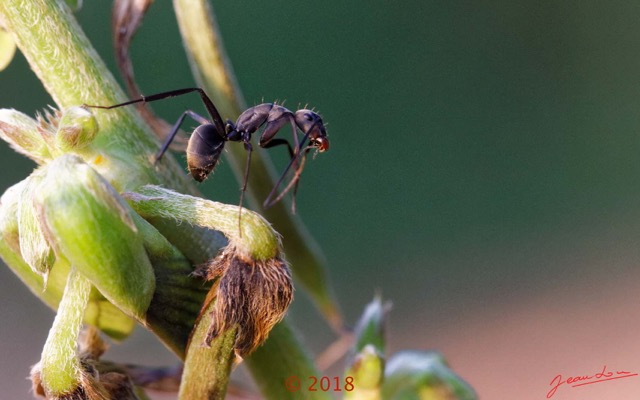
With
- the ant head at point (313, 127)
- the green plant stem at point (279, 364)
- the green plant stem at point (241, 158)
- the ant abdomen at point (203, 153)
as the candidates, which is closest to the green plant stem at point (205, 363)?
the green plant stem at point (279, 364)

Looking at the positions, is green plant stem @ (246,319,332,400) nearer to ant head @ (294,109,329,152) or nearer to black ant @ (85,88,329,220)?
black ant @ (85,88,329,220)

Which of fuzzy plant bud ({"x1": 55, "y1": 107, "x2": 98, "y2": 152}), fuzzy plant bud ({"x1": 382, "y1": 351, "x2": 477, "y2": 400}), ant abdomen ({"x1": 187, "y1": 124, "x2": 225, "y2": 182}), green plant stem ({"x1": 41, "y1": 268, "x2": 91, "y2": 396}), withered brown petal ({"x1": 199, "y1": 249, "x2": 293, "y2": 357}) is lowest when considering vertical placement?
green plant stem ({"x1": 41, "y1": 268, "x2": 91, "y2": 396})

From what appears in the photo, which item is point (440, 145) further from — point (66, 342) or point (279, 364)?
point (66, 342)

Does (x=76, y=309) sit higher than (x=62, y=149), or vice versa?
(x=62, y=149)

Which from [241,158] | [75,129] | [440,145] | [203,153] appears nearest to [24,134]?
[75,129]

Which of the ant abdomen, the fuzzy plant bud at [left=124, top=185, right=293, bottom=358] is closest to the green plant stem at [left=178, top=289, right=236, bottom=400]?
the fuzzy plant bud at [left=124, top=185, right=293, bottom=358]

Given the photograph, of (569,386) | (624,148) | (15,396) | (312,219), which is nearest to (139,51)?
(312,219)

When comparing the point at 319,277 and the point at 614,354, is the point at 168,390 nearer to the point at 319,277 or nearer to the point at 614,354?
the point at 319,277
